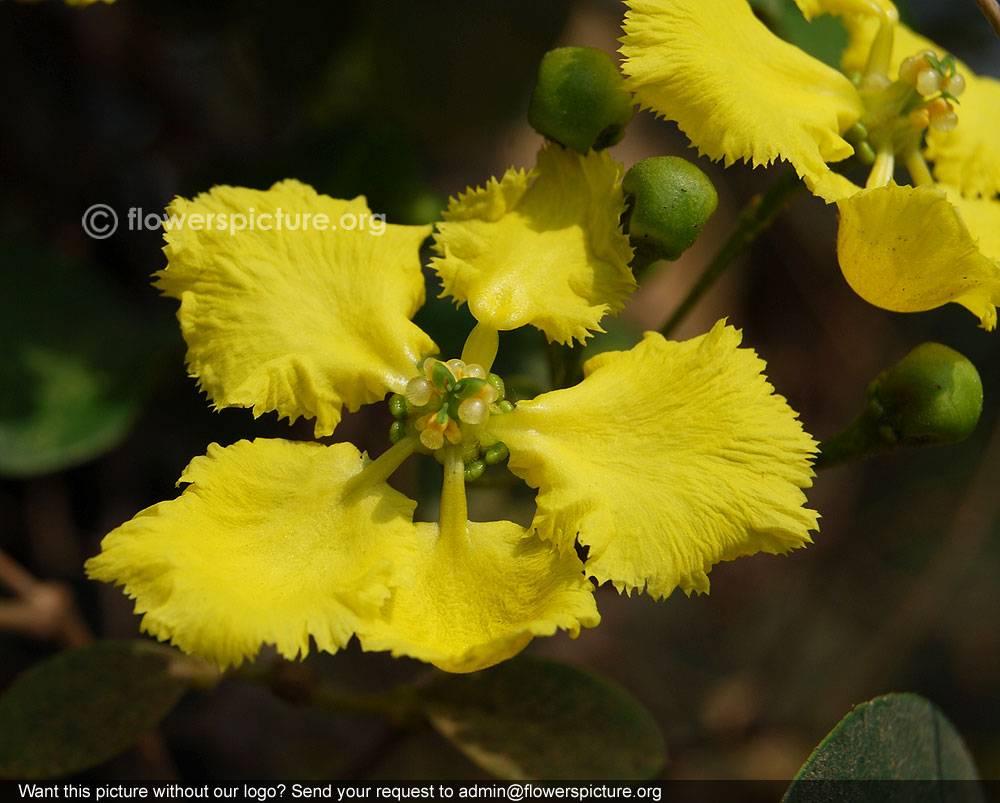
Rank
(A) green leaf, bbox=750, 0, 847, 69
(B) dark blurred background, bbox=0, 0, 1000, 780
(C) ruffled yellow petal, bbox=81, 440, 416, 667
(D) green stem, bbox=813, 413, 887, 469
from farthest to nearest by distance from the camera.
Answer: (B) dark blurred background, bbox=0, 0, 1000, 780 < (A) green leaf, bbox=750, 0, 847, 69 < (D) green stem, bbox=813, 413, 887, 469 < (C) ruffled yellow petal, bbox=81, 440, 416, 667

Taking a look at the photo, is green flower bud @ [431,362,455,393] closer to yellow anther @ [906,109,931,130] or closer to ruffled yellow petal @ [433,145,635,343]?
ruffled yellow petal @ [433,145,635,343]

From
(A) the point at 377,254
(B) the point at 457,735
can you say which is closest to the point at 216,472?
(A) the point at 377,254

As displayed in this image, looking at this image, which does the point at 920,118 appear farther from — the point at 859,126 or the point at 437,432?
the point at 437,432

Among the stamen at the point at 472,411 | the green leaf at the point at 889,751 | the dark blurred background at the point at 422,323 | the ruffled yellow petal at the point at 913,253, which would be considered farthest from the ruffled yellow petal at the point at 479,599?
the dark blurred background at the point at 422,323

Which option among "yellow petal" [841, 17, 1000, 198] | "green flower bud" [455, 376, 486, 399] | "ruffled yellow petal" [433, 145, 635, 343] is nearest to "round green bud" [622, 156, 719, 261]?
"ruffled yellow petal" [433, 145, 635, 343]

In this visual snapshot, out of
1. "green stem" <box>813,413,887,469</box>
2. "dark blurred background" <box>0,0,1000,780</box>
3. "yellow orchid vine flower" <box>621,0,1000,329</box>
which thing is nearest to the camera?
"yellow orchid vine flower" <box>621,0,1000,329</box>
